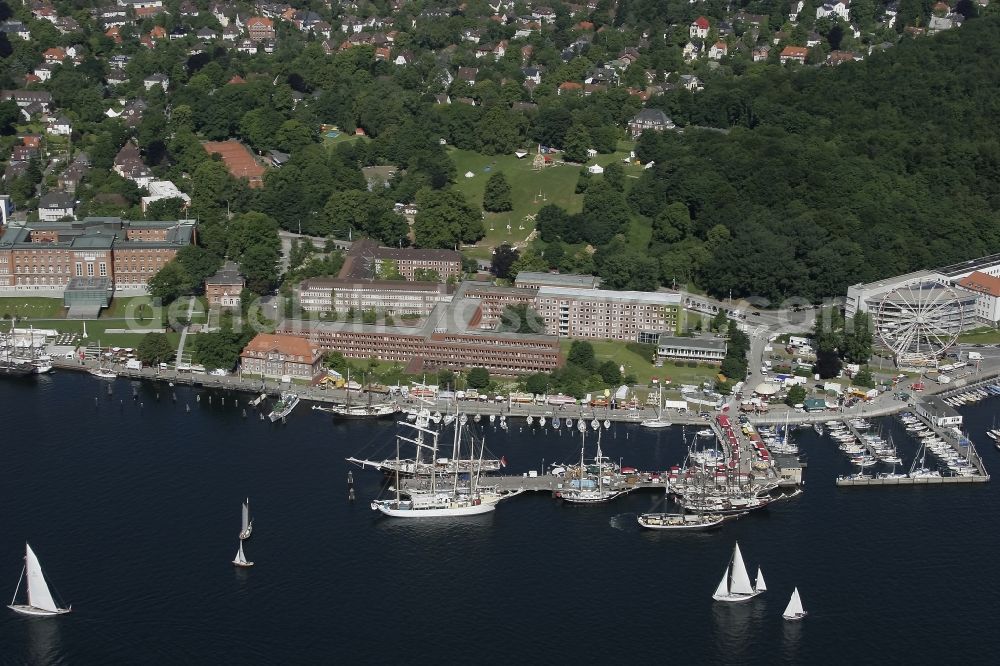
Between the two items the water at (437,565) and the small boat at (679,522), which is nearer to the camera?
the water at (437,565)

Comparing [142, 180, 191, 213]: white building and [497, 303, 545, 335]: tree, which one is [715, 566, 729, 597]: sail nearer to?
[497, 303, 545, 335]: tree

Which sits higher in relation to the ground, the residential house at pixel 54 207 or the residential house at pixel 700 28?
the residential house at pixel 700 28

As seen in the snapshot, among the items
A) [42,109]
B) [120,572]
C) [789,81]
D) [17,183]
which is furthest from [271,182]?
[120,572]

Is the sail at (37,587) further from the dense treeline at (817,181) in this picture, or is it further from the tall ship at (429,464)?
the dense treeline at (817,181)

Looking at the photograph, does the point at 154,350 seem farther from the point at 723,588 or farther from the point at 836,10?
the point at 836,10

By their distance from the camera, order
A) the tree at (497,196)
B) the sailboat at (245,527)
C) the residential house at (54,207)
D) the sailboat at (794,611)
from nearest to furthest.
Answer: the sailboat at (794,611) → the sailboat at (245,527) → the residential house at (54,207) → the tree at (497,196)

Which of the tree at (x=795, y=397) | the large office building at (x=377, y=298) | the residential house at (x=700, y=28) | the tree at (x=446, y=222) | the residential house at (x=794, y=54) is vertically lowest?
the tree at (x=795, y=397)

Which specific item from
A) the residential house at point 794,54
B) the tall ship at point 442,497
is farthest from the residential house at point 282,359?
the residential house at point 794,54
